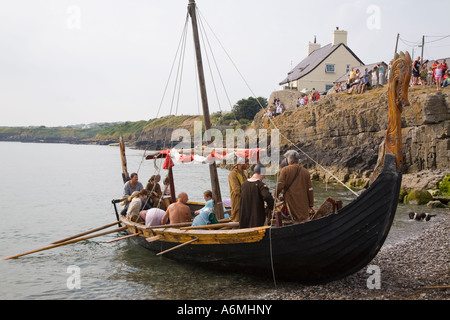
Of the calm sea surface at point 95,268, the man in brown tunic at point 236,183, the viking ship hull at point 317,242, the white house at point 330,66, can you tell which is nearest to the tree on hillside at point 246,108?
the white house at point 330,66

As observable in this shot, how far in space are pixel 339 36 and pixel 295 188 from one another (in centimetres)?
4875

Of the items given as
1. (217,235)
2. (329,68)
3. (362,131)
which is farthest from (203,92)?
(329,68)

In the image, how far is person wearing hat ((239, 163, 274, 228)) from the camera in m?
9.22

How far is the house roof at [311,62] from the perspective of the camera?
2050 inches

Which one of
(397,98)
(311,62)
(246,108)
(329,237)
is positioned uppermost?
(311,62)

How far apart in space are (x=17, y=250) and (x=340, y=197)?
18.2 meters

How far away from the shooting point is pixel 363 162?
31.2 meters

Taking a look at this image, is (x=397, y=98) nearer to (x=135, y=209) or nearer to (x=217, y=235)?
(x=217, y=235)

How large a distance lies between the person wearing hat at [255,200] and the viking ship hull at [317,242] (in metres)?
0.42

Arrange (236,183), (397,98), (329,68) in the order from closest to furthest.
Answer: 1. (397,98)
2. (236,183)
3. (329,68)

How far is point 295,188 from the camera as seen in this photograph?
9141mm

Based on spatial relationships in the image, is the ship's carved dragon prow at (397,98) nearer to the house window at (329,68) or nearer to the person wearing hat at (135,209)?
the person wearing hat at (135,209)
